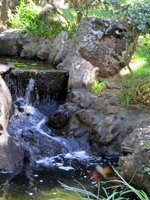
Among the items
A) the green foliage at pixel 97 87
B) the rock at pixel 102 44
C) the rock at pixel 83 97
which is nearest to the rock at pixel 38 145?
the rock at pixel 83 97

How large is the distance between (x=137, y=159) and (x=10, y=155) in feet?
7.27

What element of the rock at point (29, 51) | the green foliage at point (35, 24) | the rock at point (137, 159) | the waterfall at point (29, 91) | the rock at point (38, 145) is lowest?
the rock at point (38, 145)

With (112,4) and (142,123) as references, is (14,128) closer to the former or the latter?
(142,123)

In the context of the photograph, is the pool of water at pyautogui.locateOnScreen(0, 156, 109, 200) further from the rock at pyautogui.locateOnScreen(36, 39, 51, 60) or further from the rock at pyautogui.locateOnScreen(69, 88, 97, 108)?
the rock at pyautogui.locateOnScreen(36, 39, 51, 60)

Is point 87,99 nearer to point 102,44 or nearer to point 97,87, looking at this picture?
point 97,87

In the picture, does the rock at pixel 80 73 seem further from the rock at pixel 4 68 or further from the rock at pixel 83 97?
the rock at pixel 4 68

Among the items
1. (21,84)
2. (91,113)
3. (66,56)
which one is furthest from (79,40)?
(91,113)

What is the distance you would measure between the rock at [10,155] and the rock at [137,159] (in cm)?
178

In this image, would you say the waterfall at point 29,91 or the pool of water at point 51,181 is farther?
the waterfall at point 29,91

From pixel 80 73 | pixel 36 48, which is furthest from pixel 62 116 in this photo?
pixel 36 48

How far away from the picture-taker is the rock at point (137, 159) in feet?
18.6

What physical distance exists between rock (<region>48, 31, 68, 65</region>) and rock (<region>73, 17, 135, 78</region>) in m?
1.16

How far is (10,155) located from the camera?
22.1ft

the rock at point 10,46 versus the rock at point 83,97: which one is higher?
the rock at point 10,46
